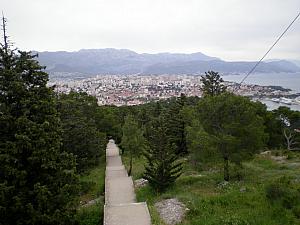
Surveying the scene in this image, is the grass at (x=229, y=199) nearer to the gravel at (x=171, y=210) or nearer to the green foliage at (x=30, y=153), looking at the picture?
the gravel at (x=171, y=210)

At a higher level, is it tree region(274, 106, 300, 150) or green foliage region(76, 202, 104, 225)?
tree region(274, 106, 300, 150)

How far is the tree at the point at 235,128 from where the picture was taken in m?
18.9

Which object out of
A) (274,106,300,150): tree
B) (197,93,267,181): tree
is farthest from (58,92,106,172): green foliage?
(274,106,300,150): tree

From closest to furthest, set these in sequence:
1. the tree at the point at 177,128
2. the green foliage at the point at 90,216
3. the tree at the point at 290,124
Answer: the green foliage at the point at 90,216 < the tree at the point at 177,128 < the tree at the point at 290,124

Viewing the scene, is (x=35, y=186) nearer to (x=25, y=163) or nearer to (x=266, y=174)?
(x=25, y=163)

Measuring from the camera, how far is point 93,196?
67.4ft

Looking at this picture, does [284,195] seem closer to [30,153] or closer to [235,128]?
[235,128]

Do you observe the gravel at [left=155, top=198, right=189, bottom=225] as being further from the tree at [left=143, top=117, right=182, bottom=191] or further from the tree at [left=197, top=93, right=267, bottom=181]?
the tree at [left=197, top=93, right=267, bottom=181]

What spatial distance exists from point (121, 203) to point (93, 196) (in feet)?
14.7

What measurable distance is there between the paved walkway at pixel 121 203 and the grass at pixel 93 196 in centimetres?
60

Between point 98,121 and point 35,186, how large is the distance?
1020 inches

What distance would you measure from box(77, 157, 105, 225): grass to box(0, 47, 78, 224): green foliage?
1.94 metres

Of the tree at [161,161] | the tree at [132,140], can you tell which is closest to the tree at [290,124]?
the tree at [132,140]

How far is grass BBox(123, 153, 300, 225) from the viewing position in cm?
1303
